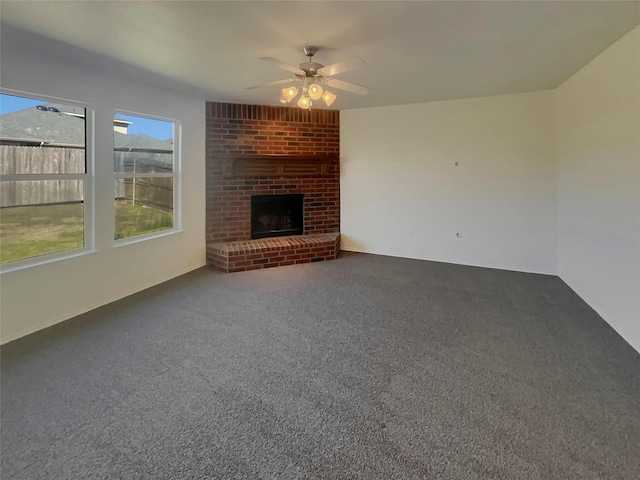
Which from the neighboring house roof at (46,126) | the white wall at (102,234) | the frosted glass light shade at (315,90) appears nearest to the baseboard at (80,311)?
the white wall at (102,234)

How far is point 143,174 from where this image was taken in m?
4.04

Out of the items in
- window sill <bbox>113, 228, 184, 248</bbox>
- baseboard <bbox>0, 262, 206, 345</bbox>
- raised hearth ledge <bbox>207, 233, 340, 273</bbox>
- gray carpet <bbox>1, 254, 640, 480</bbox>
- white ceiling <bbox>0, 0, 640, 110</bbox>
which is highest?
white ceiling <bbox>0, 0, 640, 110</bbox>

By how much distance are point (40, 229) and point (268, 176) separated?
298 cm

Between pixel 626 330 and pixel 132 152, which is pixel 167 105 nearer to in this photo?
pixel 132 152

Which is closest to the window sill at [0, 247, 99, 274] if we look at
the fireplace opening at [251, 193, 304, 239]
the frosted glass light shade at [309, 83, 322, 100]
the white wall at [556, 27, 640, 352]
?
the fireplace opening at [251, 193, 304, 239]

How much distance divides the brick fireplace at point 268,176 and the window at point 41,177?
179 centimetres

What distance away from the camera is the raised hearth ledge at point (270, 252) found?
4.75 meters

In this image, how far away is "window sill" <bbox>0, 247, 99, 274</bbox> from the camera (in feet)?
9.11

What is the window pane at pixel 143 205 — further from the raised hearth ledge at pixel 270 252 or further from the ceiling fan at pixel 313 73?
the ceiling fan at pixel 313 73

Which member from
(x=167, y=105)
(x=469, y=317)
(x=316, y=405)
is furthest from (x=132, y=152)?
(x=469, y=317)

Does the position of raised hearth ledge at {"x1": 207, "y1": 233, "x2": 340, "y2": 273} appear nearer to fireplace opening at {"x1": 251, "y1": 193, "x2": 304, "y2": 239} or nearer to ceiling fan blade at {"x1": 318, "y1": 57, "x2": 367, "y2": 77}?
fireplace opening at {"x1": 251, "y1": 193, "x2": 304, "y2": 239}

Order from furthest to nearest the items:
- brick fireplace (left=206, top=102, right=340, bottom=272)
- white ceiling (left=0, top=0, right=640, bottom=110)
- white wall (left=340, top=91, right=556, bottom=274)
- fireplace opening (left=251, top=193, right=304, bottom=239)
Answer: fireplace opening (left=251, top=193, right=304, bottom=239) → brick fireplace (left=206, top=102, right=340, bottom=272) → white wall (left=340, top=91, right=556, bottom=274) → white ceiling (left=0, top=0, right=640, bottom=110)

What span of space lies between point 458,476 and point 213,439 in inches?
44.8

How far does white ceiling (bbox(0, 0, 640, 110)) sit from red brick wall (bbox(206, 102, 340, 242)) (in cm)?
132
